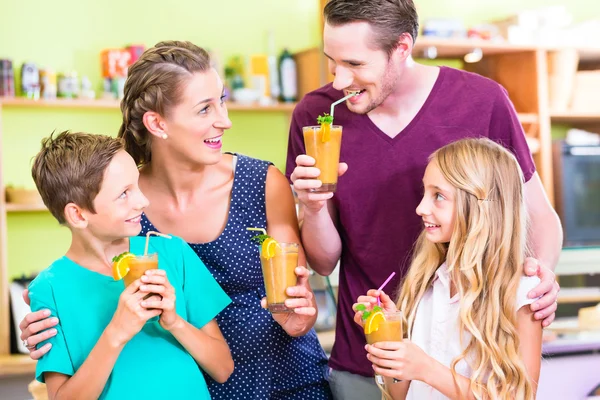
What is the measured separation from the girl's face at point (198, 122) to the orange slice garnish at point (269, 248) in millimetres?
314

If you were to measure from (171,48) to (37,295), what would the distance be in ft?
2.56

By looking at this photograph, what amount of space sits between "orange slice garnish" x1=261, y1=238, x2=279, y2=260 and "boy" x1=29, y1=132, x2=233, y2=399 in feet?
0.84

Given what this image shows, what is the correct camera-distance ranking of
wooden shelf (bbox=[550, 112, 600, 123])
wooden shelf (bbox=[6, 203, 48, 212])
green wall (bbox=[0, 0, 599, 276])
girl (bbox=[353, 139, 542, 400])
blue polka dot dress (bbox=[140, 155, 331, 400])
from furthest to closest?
1. wooden shelf (bbox=[550, 112, 600, 123])
2. green wall (bbox=[0, 0, 599, 276])
3. wooden shelf (bbox=[6, 203, 48, 212])
4. blue polka dot dress (bbox=[140, 155, 331, 400])
5. girl (bbox=[353, 139, 542, 400])

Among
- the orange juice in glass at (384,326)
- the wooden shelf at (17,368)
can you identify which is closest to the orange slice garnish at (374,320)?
the orange juice in glass at (384,326)

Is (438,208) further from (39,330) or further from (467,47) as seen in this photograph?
(467,47)

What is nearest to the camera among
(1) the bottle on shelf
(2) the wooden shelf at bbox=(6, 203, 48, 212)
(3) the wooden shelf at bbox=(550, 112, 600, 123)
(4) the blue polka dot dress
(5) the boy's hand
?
(5) the boy's hand

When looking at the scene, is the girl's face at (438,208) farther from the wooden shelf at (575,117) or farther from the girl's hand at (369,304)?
the wooden shelf at (575,117)

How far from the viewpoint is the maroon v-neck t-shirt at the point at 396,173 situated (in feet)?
8.23

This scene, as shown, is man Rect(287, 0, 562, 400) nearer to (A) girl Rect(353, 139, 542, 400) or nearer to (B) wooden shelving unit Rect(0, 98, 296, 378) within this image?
(A) girl Rect(353, 139, 542, 400)

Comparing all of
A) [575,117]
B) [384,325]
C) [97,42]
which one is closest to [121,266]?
[384,325]

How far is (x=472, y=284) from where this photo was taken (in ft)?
7.45

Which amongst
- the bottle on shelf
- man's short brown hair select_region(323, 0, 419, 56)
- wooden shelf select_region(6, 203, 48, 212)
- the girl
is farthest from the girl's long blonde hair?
the bottle on shelf

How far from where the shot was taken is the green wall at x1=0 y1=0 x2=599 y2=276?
5.23 metres

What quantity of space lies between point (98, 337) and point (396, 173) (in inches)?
38.3
